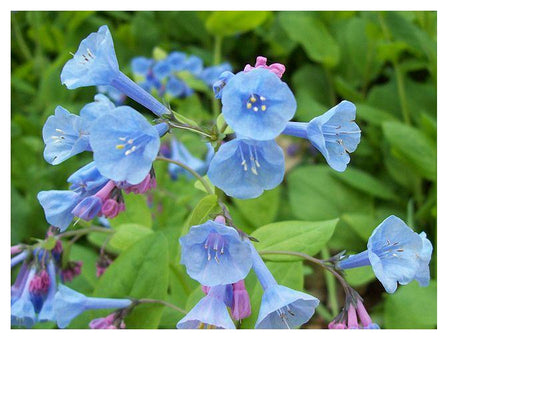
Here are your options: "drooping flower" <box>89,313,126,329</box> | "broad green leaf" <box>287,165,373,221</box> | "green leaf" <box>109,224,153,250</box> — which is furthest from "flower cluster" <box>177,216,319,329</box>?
"broad green leaf" <box>287,165,373,221</box>

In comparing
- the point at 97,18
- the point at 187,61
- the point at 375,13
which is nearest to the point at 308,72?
the point at 375,13

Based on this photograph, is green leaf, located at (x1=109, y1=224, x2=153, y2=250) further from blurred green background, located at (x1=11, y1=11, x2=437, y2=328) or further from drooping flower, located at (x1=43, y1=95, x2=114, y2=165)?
drooping flower, located at (x1=43, y1=95, x2=114, y2=165)

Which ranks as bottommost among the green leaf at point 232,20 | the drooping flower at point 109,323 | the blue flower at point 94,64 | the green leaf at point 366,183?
the green leaf at point 366,183

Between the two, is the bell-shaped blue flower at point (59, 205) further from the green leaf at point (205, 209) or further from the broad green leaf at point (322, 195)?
the broad green leaf at point (322, 195)

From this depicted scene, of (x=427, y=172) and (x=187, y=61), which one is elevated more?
(x=187, y=61)

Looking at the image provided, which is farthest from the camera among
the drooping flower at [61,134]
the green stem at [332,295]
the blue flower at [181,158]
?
the blue flower at [181,158]

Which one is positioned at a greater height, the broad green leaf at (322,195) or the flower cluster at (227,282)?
the flower cluster at (227,282)

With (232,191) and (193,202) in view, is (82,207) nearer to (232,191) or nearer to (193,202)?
(232,191)

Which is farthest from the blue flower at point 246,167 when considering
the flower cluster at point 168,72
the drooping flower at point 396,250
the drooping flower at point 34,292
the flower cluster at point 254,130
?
the flower cluster at point 168,72
